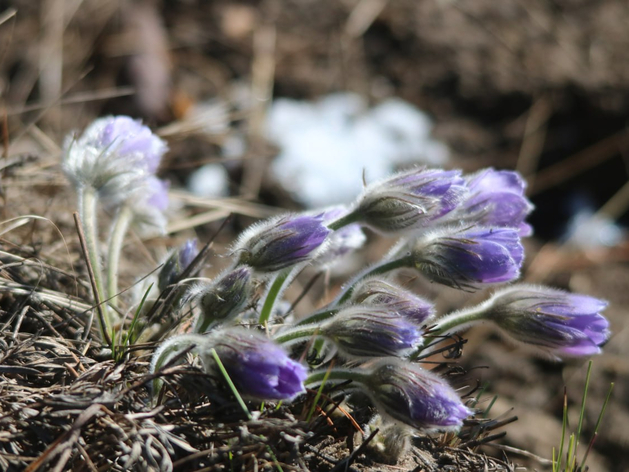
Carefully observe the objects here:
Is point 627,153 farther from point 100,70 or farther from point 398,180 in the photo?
point 100,70

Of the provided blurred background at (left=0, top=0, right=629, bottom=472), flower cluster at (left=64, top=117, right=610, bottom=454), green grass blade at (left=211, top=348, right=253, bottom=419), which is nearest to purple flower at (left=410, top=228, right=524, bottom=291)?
flower cluster at (left=64, top=117, right=610, bottom=454)

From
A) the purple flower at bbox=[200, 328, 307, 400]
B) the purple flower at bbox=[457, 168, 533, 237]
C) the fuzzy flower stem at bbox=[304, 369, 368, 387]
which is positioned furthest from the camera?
the purple flower at bbox=[457, 168, 533, 237]

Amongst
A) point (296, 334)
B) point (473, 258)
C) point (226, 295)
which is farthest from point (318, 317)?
point (473, 258)

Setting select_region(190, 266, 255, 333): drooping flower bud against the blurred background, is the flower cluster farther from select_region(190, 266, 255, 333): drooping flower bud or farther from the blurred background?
the blurred background

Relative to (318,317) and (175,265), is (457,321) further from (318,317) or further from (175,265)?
(175,265)

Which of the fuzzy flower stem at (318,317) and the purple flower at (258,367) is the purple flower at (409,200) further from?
the purple flower at (258,367)

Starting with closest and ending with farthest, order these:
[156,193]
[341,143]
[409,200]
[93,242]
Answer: [409,200] < [93,242] < [156,193] < [341,143]

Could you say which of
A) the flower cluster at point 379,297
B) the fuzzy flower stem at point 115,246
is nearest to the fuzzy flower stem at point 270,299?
the flower cluster at point 379,297
